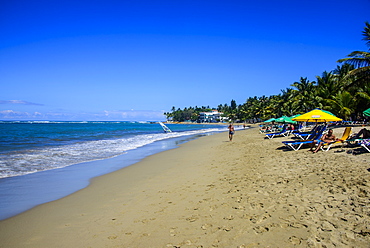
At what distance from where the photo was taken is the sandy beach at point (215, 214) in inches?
138

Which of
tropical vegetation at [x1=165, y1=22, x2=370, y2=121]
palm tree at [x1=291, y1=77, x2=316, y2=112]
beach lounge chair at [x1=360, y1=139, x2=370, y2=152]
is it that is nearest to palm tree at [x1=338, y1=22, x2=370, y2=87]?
tropical vegetation at [x1=165, y1=22, x2=370, y2=121]

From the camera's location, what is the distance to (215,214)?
4.36 m

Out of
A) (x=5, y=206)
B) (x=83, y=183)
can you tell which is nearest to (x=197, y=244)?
(x=5, y=206)

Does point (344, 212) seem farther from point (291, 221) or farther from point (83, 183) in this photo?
point (83, 183)

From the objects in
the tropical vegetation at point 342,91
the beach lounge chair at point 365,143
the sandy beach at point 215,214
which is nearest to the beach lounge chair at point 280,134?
the tropical vegetation at point 342,91

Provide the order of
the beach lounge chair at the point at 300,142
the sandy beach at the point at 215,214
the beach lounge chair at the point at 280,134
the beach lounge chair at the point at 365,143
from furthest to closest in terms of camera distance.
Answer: the beach lounge chair at the point at 280,134 < the beach lounge chair at the point at 300,142 < the beach lounge chair at the point at 365,143 < the sandy beach at the point at 215,214

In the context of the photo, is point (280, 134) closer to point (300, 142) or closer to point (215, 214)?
point (300, 142)

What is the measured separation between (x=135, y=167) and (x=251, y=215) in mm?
6858

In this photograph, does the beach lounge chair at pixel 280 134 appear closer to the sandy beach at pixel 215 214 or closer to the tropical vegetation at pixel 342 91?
the tropical vegetation at pixel 342 91

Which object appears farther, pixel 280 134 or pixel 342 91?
pixel 342 91

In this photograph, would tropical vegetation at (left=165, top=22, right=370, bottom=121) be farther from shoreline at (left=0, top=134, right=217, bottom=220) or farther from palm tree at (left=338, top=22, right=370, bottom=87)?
shoreline at (left=0, top=134, right=217, bottom=220)

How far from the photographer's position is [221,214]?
14.2ft

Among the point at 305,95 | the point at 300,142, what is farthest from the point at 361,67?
the point at 305,95

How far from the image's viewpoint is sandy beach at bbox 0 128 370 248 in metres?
3.51
